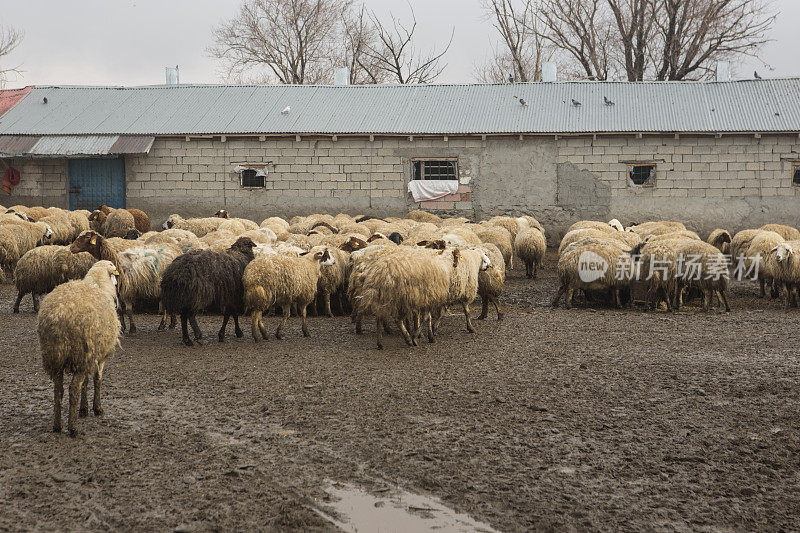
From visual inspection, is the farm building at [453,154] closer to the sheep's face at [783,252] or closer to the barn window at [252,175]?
the barn window at [252,175]

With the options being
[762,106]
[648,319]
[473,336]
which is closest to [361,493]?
[473,336]

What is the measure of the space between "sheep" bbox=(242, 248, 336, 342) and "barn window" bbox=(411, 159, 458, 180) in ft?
45.9

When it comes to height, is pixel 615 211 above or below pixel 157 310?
above

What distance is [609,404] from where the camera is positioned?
6.25m

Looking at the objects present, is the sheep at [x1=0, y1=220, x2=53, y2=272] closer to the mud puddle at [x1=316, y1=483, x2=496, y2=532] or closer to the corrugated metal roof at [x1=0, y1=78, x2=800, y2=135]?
the corrugated metal roof at [x1=0, y1=78, x2=800, y2=135]

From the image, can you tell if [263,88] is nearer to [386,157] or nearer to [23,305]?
[386,157]

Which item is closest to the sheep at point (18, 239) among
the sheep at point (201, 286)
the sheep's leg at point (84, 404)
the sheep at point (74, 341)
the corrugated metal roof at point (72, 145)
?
the sheep at point (201, 286)

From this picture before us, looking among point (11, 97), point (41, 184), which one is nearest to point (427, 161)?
point (41, 184)

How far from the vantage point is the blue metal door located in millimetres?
24328

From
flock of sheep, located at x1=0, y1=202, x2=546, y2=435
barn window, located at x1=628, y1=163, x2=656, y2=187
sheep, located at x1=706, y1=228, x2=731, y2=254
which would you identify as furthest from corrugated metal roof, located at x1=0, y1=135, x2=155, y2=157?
sheep, located at x1=706, y1=228, x2=731, y2=254

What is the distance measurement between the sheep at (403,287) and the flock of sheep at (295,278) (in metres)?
0.01

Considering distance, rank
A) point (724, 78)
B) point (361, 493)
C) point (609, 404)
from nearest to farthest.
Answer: point (361, 493), point (609, 404), point (724, 78)

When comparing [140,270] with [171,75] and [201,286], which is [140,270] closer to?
[201,286]

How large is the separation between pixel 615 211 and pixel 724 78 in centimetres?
876
